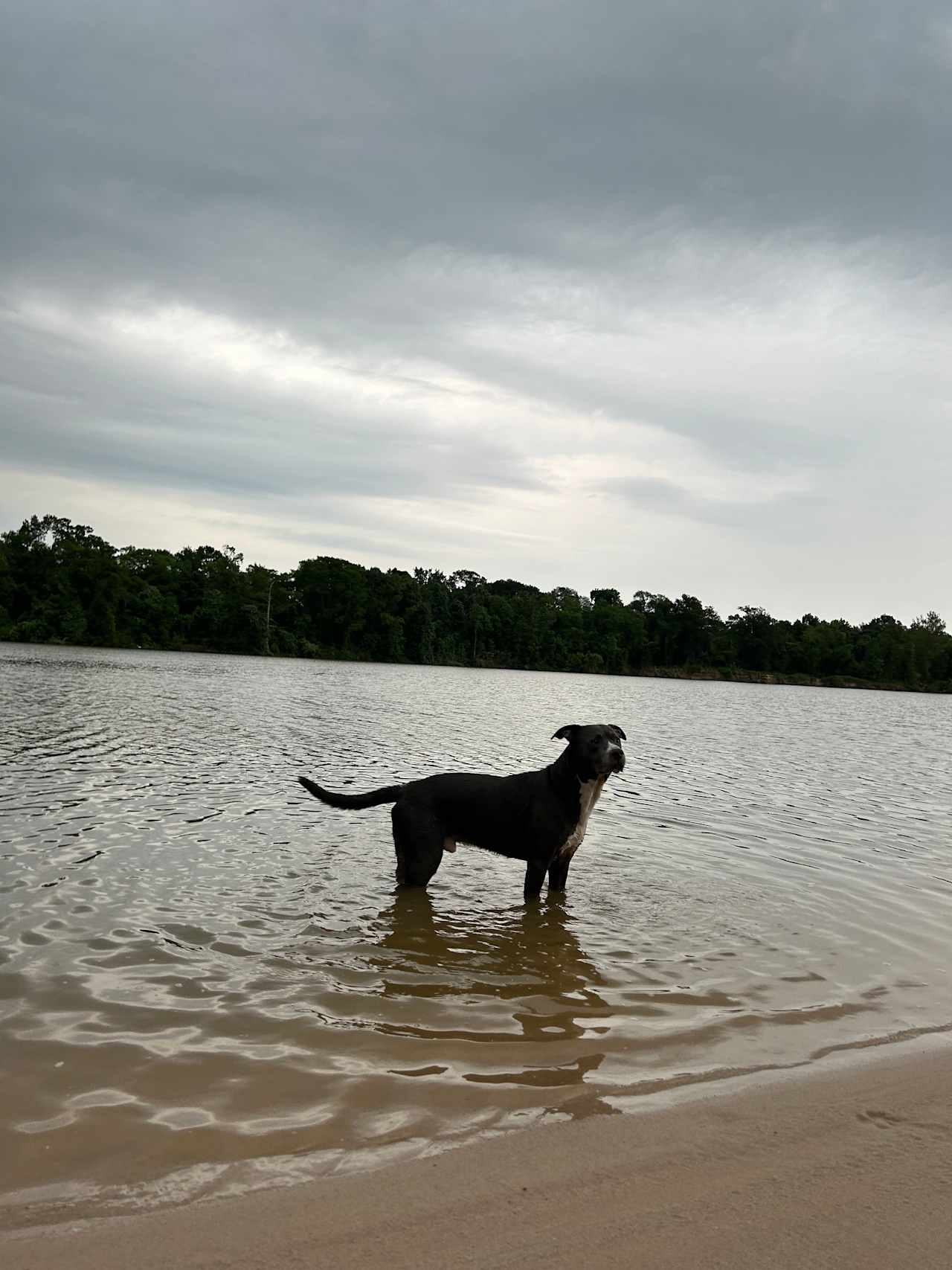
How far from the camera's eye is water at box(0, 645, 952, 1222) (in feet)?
13.7

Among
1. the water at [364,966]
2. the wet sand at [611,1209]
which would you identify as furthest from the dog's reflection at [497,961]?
the wet sand at [611,1209]

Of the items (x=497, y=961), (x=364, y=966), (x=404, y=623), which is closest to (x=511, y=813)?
(x=497, y=961)

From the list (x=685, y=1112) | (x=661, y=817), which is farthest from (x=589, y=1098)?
(x=661, y=817)

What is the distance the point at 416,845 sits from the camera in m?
8.41

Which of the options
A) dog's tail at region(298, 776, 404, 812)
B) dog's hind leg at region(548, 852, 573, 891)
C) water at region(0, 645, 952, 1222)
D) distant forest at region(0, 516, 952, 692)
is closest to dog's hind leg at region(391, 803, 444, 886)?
dog's tail at region(298, 776, 404, 812)

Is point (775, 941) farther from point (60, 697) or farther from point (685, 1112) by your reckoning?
point (60, 697)

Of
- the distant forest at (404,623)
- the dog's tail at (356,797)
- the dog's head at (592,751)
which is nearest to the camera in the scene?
the dog's head at (592,751)

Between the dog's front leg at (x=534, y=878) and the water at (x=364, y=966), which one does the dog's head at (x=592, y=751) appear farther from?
the water at (x=364, y=966)

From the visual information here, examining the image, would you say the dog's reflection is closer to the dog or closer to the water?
the water

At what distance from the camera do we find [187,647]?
116 m

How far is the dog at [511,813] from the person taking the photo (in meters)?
8.33

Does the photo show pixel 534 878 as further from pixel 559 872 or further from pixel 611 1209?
pixel 611 1209

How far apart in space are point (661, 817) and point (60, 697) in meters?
21.5

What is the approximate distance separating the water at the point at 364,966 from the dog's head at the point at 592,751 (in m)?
1.38
